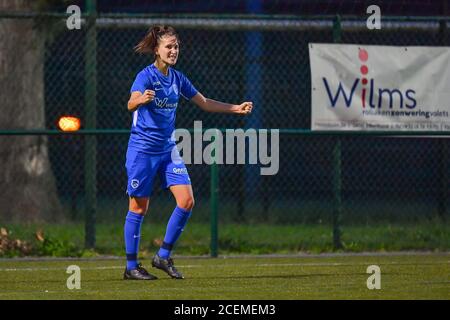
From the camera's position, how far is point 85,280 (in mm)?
10789

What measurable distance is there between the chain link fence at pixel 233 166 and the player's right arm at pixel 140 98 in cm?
275

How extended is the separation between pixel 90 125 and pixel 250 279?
3.84 metres

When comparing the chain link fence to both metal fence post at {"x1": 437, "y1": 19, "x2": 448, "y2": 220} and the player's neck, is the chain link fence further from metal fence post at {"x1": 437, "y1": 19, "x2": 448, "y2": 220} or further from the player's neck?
the player's neck

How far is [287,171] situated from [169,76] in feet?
27.5

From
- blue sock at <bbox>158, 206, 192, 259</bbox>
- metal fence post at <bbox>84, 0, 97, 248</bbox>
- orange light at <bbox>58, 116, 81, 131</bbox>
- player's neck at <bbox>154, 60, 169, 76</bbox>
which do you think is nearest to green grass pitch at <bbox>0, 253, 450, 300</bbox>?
blue sock at <bbox>158, 206, 192, 259</bbox>

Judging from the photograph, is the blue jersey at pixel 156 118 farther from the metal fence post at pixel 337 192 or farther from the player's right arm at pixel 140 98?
the metal fence post at pixel 337 192

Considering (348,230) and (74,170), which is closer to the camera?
(348,230)

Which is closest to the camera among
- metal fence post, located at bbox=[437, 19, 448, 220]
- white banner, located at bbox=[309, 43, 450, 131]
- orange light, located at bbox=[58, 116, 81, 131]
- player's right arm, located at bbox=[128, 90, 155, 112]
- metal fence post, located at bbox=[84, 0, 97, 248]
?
player's right arm, located at bbox=[128, 90, 155, 112]

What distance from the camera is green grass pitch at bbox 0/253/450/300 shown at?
9.48 m

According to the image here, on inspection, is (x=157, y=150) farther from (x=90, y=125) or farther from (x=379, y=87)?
(x=379, y=87)

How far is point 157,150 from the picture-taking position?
35.6 feet

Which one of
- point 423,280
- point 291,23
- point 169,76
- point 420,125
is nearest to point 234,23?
point 291,23

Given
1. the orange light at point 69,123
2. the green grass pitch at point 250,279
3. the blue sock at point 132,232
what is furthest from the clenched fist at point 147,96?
the orange light at point 69,123

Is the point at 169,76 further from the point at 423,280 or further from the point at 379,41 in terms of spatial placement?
the point at 379,41
